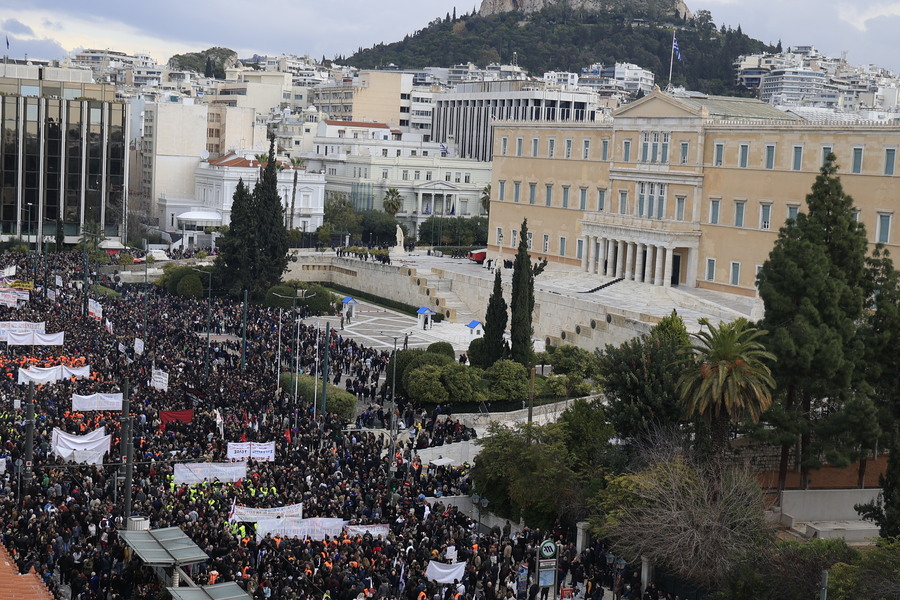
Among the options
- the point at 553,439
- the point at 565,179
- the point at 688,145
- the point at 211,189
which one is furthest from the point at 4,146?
the point at 553,439

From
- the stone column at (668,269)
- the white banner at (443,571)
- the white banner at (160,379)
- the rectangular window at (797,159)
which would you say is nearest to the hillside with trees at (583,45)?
the stone column at (668,269)

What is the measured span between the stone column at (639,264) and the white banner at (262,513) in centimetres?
3981

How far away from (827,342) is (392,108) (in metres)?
114

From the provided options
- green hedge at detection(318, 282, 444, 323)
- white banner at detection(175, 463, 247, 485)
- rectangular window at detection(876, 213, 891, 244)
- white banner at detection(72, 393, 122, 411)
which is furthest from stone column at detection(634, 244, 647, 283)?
white banner at detection(175, 463, 247, 485)

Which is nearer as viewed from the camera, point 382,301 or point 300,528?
point 300,528

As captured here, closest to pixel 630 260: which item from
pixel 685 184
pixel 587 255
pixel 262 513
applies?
pixel 587 255

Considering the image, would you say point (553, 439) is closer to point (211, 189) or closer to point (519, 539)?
point (519, 539)

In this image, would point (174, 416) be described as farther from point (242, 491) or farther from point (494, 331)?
point (494, 331)

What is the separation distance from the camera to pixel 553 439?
3381 cm

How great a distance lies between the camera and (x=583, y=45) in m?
190

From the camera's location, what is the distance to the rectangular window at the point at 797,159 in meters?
57.6

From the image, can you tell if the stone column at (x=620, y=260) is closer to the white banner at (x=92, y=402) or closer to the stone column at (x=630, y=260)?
the stone column at (x=630, y=260)

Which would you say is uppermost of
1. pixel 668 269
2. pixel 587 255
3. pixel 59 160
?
pixel 59 160

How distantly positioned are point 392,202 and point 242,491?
7279 centimetres
